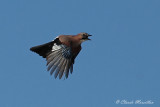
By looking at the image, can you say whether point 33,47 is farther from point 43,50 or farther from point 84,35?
point 84,35

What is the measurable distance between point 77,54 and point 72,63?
1.47 ft

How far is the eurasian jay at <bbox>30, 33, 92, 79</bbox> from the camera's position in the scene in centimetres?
2506

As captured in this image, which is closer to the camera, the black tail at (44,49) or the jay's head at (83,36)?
Result: the jay's head at (83,36)

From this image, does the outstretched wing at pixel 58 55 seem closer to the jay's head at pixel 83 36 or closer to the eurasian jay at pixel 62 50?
the eurasian jay at pixel 62 50

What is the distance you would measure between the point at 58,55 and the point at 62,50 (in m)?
0.27

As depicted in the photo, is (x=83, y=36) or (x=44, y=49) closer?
(x=83, y=36)

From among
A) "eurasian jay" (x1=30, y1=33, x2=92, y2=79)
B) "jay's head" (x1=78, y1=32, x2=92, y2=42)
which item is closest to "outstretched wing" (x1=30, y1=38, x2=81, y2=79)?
"eurasian jay" (x1=30, y1=33, x2=92, y2=79)

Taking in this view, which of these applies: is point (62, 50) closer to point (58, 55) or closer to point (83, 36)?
point (58, 55)

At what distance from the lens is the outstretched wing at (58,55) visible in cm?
2497

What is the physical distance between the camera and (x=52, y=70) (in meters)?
24.7

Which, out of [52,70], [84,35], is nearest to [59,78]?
[52,70]

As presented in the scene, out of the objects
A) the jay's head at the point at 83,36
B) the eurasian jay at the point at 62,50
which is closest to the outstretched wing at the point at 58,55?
the eurasian jay at the point at 62,50

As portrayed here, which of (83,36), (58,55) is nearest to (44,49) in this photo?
(58,55)

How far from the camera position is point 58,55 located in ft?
82.7
